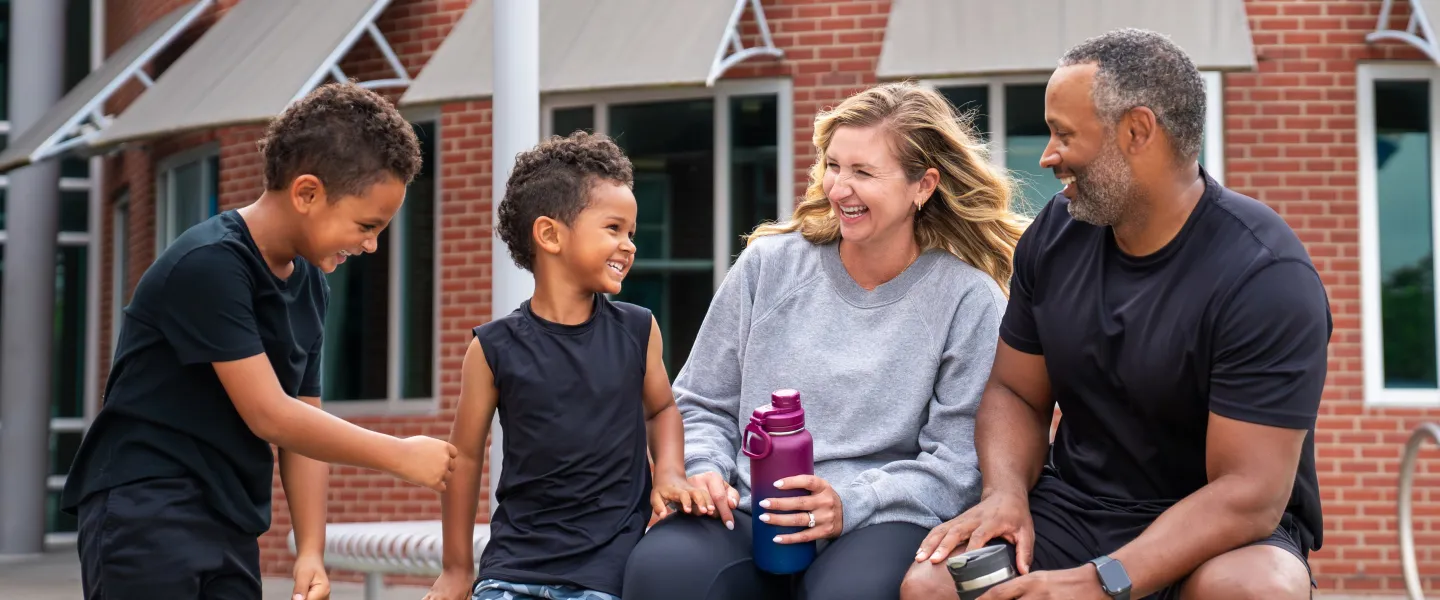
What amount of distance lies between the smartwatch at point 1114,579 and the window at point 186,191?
9.36 meters

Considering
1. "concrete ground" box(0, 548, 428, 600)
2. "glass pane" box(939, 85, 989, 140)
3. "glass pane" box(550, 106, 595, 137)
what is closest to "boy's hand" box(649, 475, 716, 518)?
"concrete ground" box(0, 548, 428, 600)

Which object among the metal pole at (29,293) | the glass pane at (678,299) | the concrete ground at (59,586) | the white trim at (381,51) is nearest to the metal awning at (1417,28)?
the concrete ground at (59,586)

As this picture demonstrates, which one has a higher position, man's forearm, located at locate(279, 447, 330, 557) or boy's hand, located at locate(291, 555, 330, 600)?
man's forearm, located at locate(279, 447, 330, 557)

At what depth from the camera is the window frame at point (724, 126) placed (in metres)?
9.20

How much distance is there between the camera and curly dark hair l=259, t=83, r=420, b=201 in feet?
9.96

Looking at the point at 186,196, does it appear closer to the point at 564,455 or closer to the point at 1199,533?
the point at 564,455

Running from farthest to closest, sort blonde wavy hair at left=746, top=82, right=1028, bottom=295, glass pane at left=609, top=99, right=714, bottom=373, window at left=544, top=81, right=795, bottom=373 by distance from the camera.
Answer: glass pane at left=609, top=99, right=714, bottom=373 < window at left=544, top=81, right=795, bottom=373 < blonde wavy hair at left=746, top=82, right=1028, bottom=295

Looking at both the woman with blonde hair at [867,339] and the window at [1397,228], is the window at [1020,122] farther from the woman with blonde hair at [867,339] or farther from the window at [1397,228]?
the woman with blonde hair at [867,339]

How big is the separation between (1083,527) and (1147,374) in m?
0.40

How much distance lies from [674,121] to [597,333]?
6.27m

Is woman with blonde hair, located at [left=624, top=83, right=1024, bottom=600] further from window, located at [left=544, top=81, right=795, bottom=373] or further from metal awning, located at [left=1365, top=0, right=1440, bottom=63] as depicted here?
window, located at [left=544, top=81, right=795, bottom=373]

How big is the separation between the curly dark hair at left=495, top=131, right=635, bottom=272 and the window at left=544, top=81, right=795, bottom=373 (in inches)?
227

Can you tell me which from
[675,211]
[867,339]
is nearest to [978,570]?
[867,339]

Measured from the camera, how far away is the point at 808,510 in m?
3.15
